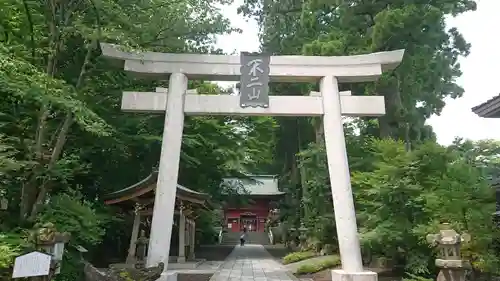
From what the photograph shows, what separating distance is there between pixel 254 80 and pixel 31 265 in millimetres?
6306

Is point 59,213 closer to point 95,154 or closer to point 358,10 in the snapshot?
point 95,154

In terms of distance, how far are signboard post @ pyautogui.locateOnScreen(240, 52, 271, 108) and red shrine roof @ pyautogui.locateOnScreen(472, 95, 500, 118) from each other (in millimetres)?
4546

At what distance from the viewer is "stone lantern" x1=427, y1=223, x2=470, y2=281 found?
6.75 metres

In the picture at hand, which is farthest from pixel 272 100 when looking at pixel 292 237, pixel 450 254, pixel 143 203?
pixel 292 237

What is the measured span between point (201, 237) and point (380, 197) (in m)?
15.6

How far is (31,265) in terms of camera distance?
500cm

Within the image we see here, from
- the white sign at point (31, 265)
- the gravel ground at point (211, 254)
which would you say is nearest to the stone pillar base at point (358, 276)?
the white sign at point (31, 265)

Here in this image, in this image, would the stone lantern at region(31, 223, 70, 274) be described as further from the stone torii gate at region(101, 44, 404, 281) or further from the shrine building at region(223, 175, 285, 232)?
the shrine building at region(223, 175, 285, 232)

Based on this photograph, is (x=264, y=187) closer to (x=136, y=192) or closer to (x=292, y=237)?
(x=292, y=237)

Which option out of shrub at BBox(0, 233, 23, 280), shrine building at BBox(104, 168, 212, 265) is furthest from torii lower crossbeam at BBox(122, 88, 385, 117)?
shrub at BBox(0, 233, 23, 280)

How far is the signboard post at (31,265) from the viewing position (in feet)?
16.1

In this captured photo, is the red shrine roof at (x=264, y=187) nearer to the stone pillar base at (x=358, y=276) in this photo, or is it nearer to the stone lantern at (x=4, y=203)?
the stone pillar base at (x=358, y=276)

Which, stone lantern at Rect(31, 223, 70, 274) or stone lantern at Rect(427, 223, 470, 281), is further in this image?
stone lantern at Rect(427, 223, 470, 281)

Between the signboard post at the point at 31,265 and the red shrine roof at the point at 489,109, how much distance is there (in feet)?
26.7
